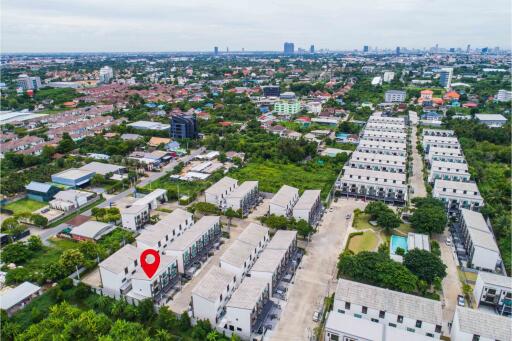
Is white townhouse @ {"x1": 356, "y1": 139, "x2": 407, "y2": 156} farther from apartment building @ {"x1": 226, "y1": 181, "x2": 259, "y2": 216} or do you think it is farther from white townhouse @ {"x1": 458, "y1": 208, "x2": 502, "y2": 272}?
apartment building @ {"x1": 226, "y1": 181, "x2": 259, "y2": 216}

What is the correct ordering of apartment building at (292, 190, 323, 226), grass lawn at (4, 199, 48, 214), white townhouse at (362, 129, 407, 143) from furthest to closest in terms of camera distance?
white townhouse at (362, 129, 407, 143) < grass lawn at (4, 199, 48, 214) < apartment building at (292, 190, 323, 226)

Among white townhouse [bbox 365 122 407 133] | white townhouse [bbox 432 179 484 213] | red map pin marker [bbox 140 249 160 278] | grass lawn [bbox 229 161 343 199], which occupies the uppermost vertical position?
white townhouse [bbox 365 122 407 133]

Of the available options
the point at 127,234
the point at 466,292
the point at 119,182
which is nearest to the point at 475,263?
the point at 466,292

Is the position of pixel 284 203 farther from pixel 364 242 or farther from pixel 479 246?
pixel 479 246

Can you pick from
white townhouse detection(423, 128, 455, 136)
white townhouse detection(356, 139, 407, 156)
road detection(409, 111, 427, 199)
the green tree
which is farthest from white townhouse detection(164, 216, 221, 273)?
white townhouse detection(423, 128, 455, 136)

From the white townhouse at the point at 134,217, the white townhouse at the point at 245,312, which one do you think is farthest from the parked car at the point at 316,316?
the white townhouse at the point at 134,217

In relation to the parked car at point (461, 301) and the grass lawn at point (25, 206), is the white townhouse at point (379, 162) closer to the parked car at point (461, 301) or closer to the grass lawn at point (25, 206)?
the parked car at point (461, 301)

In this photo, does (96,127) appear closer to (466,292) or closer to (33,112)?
(33,112)
